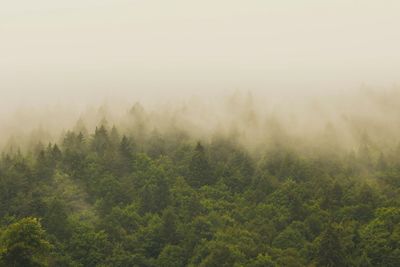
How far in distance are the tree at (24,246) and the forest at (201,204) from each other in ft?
0.36

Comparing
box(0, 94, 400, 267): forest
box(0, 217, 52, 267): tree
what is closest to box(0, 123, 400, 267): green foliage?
box(0, 217, 52, 267): tree

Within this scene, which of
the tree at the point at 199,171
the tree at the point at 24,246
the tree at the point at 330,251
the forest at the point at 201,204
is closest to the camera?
the tree at the point at 24,246

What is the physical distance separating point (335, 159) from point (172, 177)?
4158 centimetres

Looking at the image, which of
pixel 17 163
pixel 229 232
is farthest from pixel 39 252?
pixel 17 163

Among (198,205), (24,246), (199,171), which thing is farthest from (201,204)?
(24,246)

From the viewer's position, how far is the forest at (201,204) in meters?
120

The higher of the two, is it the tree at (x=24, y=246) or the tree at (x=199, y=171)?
the tree at (x=24, y=246)

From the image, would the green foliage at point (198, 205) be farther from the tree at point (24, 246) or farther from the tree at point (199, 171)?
the tree at point (199, 171)

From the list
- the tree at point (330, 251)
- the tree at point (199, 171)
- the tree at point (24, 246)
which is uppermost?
the tree at point (24, 246)

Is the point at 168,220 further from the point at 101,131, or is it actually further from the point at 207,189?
the point at 101,131

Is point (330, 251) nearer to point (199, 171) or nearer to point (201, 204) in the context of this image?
point (201, 204)

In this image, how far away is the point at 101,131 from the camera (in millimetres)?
198500

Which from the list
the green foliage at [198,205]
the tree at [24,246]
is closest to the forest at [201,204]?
the tree at [24,246]

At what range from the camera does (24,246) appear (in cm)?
7812
